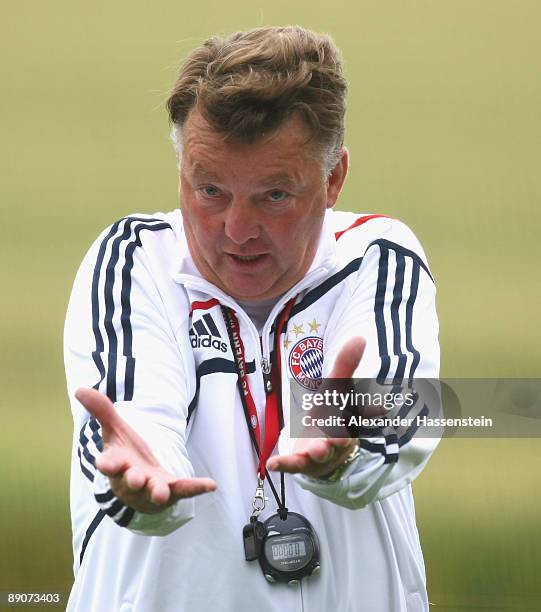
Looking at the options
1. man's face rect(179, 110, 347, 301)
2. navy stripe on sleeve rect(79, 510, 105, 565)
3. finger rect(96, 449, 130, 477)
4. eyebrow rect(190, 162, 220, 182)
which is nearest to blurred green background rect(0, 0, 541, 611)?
navy stripe on sleeve rect(79, 510, 105, 565)

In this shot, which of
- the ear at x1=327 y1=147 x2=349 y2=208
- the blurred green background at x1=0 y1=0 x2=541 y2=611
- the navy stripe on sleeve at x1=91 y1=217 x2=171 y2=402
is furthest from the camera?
the blurred green background at x1=0 y1=0 x2=541 y2=611

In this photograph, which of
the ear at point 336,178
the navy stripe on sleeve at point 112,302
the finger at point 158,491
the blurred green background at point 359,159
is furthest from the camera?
the blurred green background at point 359,159

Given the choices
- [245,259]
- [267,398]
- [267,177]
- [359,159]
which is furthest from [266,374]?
[359,159]

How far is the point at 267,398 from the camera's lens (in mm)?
1466

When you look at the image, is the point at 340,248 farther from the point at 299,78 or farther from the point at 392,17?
the point at 392,17

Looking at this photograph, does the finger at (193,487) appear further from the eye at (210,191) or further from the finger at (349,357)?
the eye at (210,191)

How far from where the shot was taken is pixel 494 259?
11.6ft

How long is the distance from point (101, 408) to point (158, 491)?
115 mm

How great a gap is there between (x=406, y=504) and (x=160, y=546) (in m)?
0.34

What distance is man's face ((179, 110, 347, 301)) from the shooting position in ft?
4.66

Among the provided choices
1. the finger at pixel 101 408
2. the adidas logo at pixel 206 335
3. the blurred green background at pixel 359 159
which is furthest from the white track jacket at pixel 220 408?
the blurred green background at pixel 359 159

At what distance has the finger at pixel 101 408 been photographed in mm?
1218

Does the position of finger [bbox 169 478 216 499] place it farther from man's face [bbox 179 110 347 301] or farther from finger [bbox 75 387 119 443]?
man's face [bbox 179 110 347 301]

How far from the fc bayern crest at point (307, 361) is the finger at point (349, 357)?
0.20m
